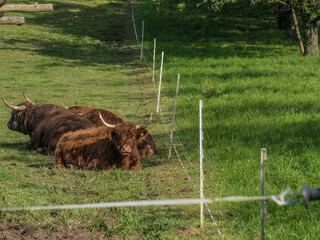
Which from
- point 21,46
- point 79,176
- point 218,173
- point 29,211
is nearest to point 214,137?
point 218,173

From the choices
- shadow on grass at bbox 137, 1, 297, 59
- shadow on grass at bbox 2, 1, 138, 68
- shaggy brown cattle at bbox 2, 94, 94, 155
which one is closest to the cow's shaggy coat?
shaggy brown cattle at bbox 2, 94, 94, 155

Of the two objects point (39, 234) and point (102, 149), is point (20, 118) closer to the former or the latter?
point (102, 149)

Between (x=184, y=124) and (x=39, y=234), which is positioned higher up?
(x=39, y=234)

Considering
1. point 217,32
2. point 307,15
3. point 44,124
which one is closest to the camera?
point 44,124

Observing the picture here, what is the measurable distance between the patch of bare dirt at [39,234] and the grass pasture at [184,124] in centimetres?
4

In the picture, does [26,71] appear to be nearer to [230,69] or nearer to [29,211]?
[230,69]

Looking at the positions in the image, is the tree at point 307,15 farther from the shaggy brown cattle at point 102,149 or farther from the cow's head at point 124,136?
the cow's head at point 124,136

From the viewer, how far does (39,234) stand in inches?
235

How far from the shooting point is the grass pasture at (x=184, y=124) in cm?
631

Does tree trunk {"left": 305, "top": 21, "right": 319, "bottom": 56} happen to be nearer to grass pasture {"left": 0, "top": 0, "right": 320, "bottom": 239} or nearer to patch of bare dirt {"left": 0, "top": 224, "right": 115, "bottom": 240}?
grass pasture {"left": 0, "top": 0, "right": 320, "bottom": 239}

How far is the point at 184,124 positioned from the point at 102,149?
130 inches

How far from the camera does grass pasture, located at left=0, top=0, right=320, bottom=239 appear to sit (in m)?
6.31

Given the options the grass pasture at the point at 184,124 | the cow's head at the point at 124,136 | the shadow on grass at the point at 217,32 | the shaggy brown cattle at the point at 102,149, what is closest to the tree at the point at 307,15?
the grass pasture at the point at 184,124

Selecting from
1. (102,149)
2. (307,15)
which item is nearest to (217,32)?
(307,15)
